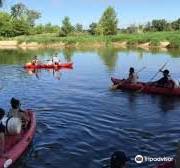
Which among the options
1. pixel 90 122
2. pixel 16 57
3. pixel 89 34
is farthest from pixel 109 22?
pixel 90 122

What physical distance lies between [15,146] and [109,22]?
95733mm

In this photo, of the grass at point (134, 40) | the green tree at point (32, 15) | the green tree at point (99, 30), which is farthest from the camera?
the green tree at point (32, 15)

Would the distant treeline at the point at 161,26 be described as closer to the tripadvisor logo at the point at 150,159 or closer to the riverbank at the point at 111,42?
the riverbank at the point at 111,42

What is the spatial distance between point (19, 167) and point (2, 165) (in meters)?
1.35

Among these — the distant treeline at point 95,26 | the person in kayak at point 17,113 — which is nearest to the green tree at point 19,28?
A: the distant treeline at point 95,26

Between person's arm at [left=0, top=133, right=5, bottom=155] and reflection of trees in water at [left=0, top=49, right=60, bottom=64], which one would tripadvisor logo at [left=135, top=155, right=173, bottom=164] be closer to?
person's arm at [left=0, top=133, right=5, bottom=155]

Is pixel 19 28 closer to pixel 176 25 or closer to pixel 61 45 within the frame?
pixel 61 45

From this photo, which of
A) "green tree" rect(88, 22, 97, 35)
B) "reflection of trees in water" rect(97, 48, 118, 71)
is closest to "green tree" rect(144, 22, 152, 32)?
"green tree" rect(88, 22, 97, 35)

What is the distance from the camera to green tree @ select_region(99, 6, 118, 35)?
4173 inches

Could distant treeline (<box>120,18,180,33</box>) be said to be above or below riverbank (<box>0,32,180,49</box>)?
above

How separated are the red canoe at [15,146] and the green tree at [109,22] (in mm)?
93434

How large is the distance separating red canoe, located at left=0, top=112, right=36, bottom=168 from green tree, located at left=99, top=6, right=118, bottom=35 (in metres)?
93.4

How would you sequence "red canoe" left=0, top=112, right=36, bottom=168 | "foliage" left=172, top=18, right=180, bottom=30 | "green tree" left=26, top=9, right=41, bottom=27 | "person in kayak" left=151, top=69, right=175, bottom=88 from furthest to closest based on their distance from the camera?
"green tree" left=26, top=9, right=41, bottom=27
"foliage" left=172, top=18, right=180, bottom=30
"person in kayak" left=151, top=69, right=175, bottom=88
"red canoe" left=0, top=112, right=36, bottom=168

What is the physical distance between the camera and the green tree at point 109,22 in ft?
348
